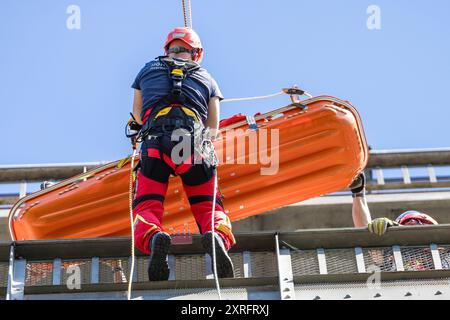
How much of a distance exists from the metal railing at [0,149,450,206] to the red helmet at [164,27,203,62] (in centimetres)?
382

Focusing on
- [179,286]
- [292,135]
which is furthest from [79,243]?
[292,135]

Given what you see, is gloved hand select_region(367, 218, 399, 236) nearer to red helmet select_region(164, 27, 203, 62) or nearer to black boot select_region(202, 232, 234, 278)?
black boot select_region(202, 232, 234, 278)

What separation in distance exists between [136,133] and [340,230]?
65.6 inches

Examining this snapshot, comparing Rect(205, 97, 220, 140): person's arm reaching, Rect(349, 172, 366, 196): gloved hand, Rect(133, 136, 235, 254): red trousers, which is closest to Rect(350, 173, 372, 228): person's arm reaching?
Rect(349, 172, 366, 196): gloved hand

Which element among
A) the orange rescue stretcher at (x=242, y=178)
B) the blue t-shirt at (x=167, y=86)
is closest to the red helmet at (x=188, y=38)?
the blue t-shirt at (x=167, y=86)

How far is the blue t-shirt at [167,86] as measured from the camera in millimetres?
5930

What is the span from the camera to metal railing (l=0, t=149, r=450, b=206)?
10.1m

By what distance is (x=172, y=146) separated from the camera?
5672 mm

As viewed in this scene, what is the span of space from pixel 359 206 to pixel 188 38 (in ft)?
6.90

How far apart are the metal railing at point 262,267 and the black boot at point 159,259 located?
0.19ft

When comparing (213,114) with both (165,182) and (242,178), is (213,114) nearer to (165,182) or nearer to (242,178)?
(165,182)

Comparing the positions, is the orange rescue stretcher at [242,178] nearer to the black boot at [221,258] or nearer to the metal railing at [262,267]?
the metal railing at [262,267]
